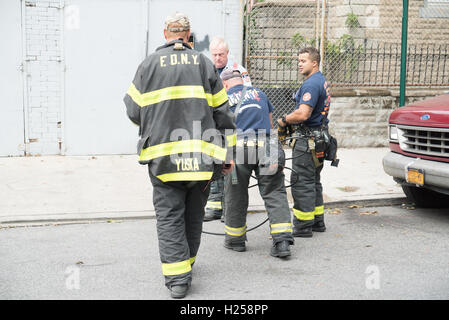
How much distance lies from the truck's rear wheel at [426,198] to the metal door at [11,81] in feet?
20.9

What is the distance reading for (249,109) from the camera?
212 inches

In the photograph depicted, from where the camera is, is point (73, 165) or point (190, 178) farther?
point (73, 165)

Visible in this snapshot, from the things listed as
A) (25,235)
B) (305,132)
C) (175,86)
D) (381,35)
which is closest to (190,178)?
(175,86)

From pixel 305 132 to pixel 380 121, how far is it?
5.95 metres

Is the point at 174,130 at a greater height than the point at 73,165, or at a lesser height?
greater

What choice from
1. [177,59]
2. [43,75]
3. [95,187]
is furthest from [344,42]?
[177,59]

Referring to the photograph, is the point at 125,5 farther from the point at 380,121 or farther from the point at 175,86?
the point at 175,86

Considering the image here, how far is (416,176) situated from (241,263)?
2.39 m

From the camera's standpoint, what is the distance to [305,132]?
241 inches

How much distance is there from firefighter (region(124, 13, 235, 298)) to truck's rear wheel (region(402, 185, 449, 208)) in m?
3.68

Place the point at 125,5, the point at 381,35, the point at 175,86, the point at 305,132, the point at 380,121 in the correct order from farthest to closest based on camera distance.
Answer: the point at 381,35
the point at 380,121
the point at 125,5
the point at 305,132
the point at 175,86

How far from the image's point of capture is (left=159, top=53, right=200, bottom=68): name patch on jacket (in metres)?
4.36

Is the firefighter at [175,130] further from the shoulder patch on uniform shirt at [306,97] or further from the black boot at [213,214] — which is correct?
the black boot at [213,214]

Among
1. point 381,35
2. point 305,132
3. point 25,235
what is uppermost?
point 381,35
